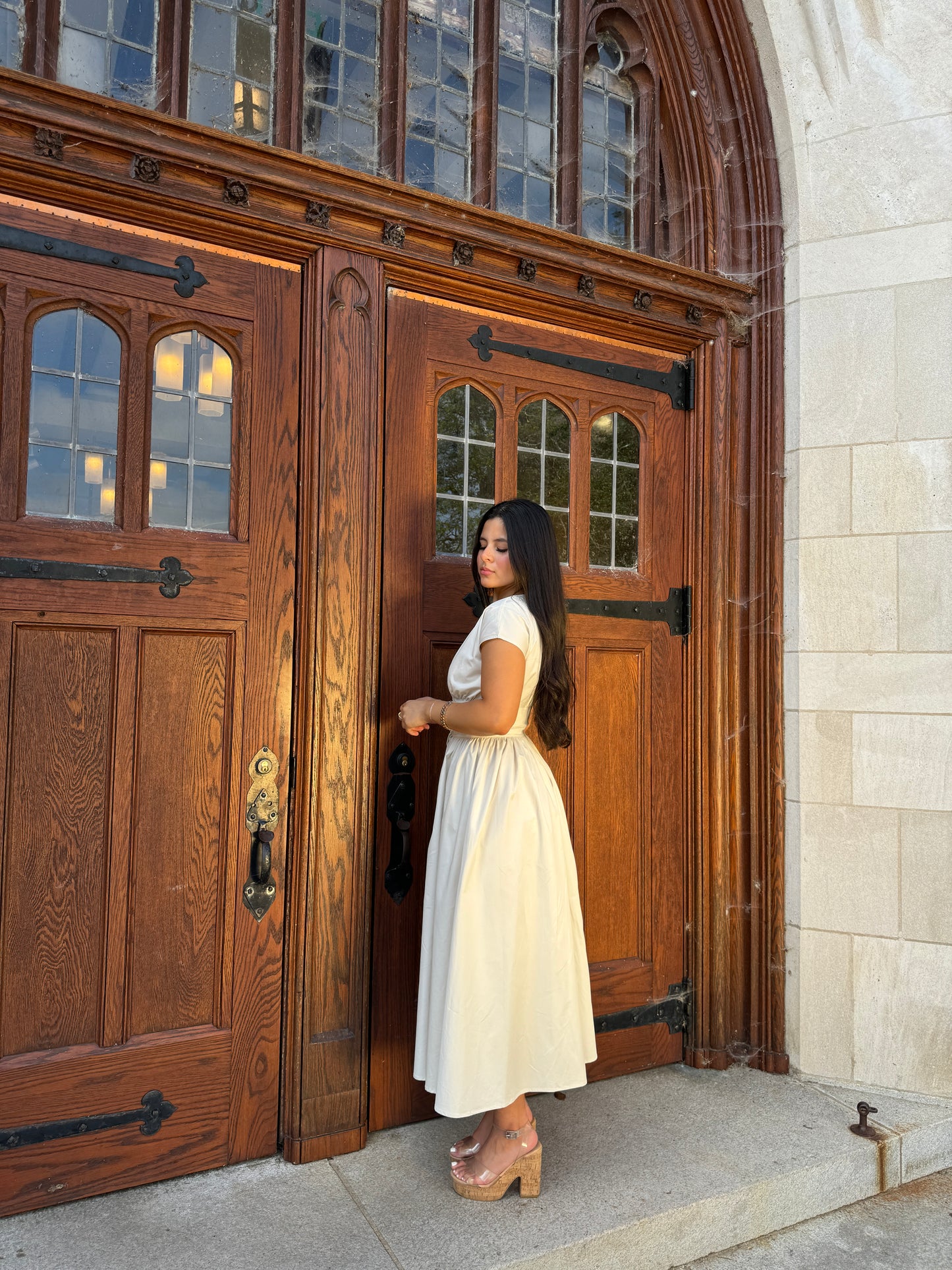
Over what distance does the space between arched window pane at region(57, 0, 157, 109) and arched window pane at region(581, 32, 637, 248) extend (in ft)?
4.46

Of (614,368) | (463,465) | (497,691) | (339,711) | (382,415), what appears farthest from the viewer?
(614,368)

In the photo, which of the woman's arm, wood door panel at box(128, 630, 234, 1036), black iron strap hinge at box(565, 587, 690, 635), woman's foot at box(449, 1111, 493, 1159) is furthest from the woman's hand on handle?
woman's foot at box(449, 1111, 493, 1159)

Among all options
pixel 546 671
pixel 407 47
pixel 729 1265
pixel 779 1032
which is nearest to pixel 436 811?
pixel 546 671

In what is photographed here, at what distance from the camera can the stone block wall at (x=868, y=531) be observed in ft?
9.73

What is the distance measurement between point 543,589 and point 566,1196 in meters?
1.47

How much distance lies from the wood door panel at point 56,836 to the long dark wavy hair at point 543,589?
1.01 m

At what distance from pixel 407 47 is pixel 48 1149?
3079mm

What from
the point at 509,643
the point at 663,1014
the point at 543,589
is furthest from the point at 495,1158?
the point at 543,589

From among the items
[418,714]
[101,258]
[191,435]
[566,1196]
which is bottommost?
[566,1196]

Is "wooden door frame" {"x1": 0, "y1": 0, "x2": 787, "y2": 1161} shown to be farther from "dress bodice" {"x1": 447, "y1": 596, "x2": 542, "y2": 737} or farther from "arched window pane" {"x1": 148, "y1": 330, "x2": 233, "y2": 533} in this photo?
"dress bodice" {"x1": 447, "y1": 596, "x2": 542, "y2": 737}

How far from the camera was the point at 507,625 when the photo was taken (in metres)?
2.22

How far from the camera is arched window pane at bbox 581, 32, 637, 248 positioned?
3.13 metres

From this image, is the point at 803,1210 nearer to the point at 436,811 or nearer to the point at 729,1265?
the point at 729,1265

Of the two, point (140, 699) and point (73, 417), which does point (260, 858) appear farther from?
point (73, 417)
